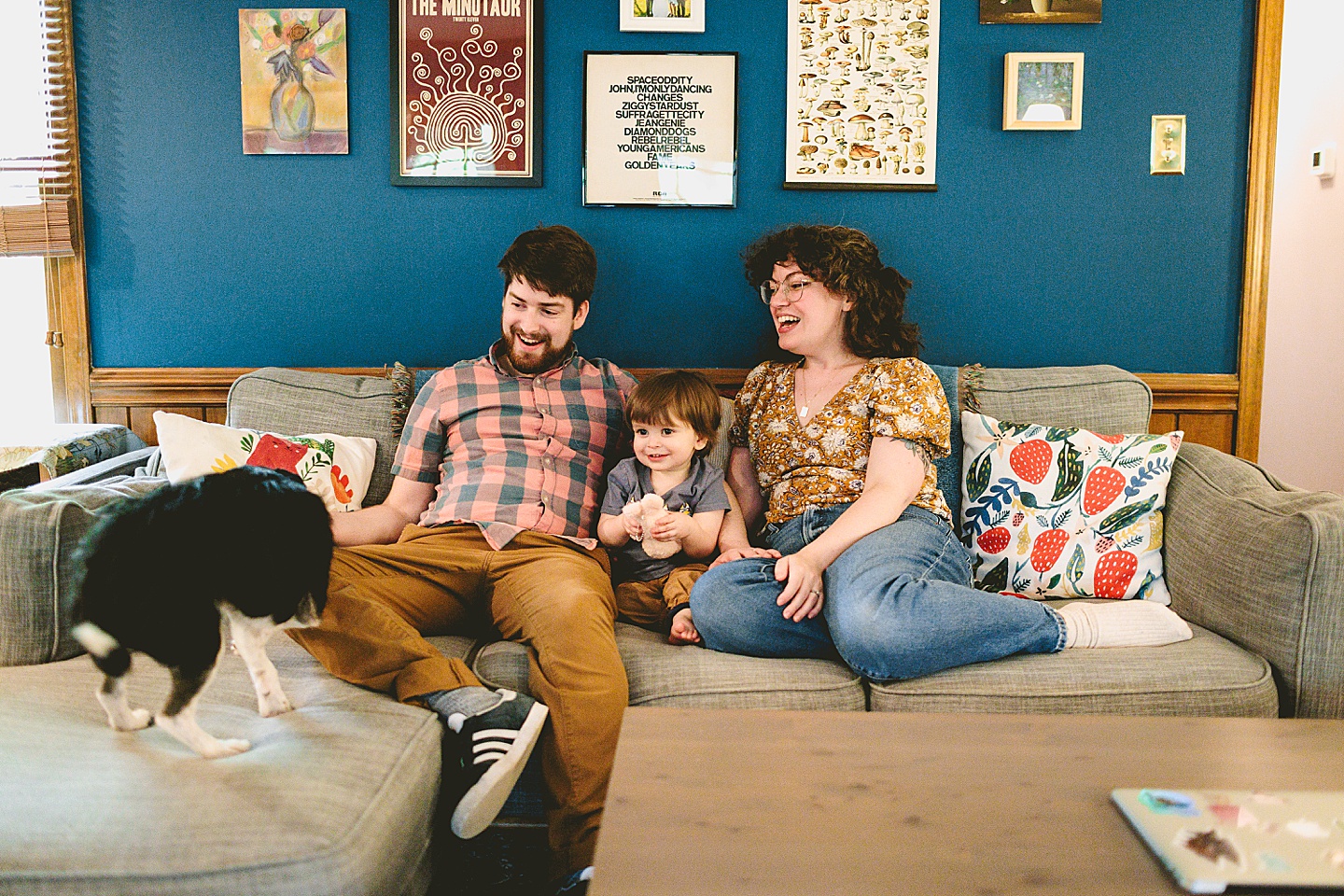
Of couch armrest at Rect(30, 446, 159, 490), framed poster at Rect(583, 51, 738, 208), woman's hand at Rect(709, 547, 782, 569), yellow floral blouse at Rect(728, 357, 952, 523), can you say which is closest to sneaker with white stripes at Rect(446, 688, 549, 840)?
woman's hand at Rect(709, 547, 782, 569)

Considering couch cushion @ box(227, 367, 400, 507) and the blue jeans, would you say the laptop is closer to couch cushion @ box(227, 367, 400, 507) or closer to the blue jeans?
the blue jeans

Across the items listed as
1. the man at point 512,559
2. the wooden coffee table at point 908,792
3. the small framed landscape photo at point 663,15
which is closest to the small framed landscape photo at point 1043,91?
the small framed landscape photo at point 663,15

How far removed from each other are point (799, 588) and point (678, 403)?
0.43 meters

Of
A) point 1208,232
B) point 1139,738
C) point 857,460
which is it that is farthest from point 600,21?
point 1139,738

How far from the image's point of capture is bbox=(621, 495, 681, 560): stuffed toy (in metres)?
1.73

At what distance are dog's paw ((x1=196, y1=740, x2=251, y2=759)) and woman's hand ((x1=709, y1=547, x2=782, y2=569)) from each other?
86 cm

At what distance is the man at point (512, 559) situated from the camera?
1.35 m

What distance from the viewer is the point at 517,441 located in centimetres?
193

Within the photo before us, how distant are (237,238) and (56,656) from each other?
125cm

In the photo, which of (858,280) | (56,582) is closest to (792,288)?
(858,280)

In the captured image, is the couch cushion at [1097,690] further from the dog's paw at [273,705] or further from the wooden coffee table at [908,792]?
the dog's paw at [273,705]

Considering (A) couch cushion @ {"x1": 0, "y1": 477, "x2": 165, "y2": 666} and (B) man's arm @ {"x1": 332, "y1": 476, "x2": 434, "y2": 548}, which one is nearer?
(A) couch cushion @ {"x1": 0, "y1": 477, "x2": 165, "y2": 666}

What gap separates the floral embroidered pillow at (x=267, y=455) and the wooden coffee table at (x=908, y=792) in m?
1.06

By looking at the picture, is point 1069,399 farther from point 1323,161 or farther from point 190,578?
point 1323,161
